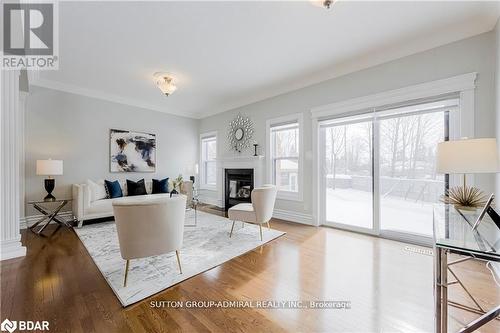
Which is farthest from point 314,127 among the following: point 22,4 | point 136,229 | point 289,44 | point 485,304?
point 22,4

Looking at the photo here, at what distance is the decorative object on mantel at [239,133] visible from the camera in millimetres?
5215

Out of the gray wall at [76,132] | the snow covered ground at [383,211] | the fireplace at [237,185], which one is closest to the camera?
the snow covered ground at [383,211]

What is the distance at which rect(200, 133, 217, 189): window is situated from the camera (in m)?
6.45

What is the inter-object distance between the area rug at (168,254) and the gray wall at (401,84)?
4.97 feet

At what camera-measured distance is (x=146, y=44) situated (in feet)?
9.51

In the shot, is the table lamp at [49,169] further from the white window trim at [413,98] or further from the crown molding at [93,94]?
the white window trim at [413,98]

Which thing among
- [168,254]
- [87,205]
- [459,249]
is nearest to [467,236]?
[459,249]

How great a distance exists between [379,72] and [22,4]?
448 cm

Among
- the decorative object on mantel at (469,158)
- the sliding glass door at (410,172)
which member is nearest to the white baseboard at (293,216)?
the sliding glass door at (410,172)

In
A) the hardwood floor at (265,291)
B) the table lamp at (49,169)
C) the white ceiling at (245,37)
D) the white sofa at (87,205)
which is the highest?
the white ceiling at (245,37)

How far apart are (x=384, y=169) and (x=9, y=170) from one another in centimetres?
523

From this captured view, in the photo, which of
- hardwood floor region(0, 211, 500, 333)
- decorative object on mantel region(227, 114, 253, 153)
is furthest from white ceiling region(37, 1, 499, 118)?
hardwood floor region(0, 211, 500, 333)

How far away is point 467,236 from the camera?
49.4 inches

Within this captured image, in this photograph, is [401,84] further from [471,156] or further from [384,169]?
[471,156]
